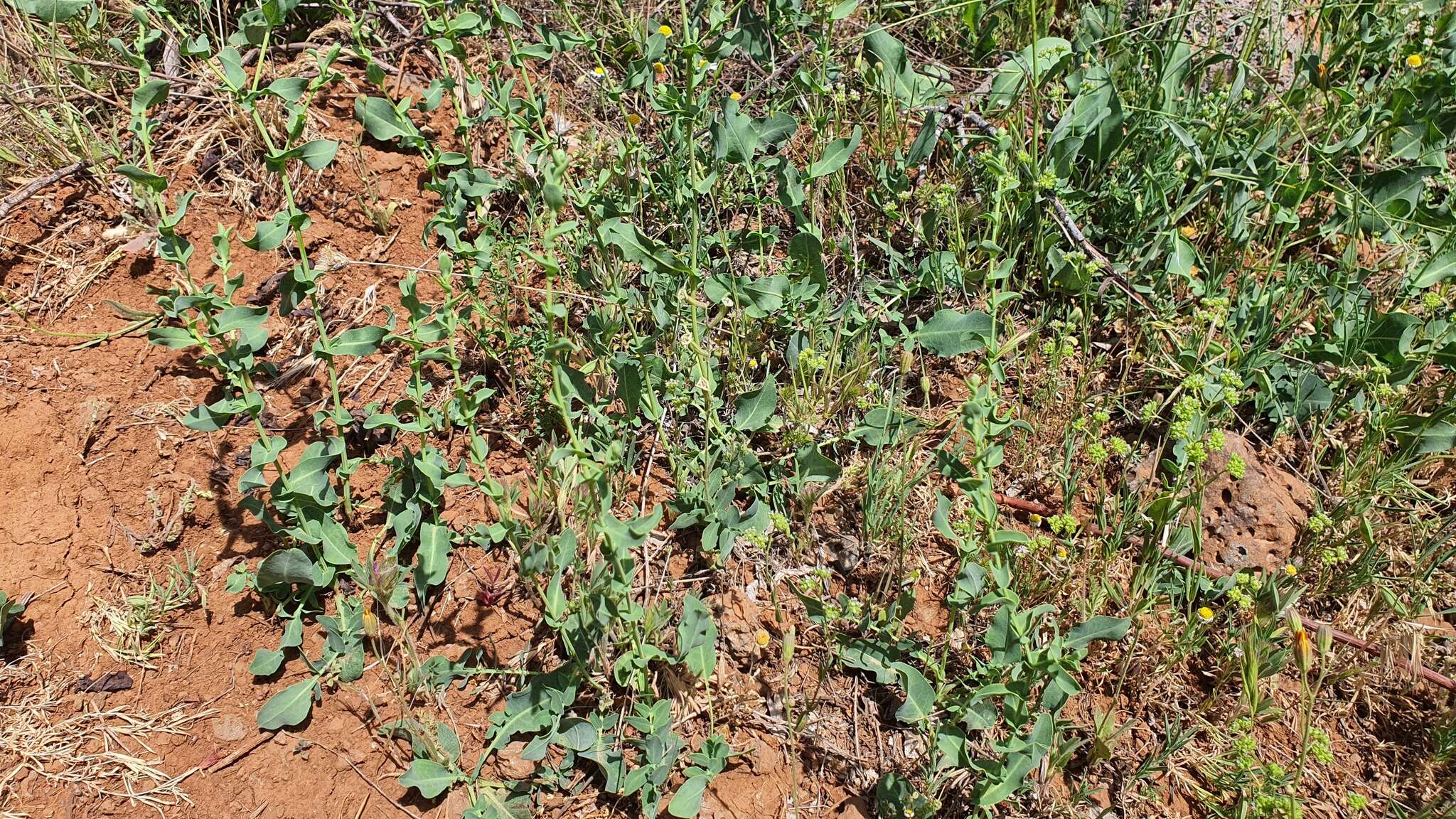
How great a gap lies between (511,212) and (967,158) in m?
1.52

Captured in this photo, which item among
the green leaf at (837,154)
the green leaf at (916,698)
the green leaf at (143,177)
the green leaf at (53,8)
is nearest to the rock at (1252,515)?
the green leaf at (916,698)

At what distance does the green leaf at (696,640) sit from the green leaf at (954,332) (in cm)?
99

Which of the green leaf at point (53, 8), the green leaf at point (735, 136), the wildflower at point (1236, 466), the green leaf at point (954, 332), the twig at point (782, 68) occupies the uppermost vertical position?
the green leaf at point (53, 8)

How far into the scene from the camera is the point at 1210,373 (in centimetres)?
271

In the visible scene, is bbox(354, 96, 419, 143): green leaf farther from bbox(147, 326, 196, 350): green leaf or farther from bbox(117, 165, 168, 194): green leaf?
bbox(147, 326, 196, 350): green leaf

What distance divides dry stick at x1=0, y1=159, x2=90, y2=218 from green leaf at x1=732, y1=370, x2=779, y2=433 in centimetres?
214

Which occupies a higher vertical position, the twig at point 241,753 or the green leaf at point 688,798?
the green leaf at point 688,798

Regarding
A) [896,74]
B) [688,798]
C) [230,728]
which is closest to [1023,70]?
[896,74]

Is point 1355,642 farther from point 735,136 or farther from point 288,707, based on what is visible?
point 288,707

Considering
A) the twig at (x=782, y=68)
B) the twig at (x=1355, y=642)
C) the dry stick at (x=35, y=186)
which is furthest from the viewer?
the twig at (x=782, y=68)

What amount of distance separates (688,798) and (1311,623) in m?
1.63

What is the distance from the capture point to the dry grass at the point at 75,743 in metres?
2.01

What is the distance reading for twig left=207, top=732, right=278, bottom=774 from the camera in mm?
2070

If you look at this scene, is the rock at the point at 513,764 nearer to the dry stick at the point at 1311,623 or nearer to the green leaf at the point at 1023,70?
the dry stick at the point at 1311,623
